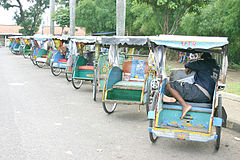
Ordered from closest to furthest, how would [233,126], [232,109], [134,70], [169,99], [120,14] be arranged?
[169,99]
[233,126]
[232,109]
[134,70]
[120,14]

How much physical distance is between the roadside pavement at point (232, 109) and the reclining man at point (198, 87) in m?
1.59

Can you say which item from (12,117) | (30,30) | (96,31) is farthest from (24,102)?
(30,30)

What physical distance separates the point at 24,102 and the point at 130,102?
328 centimetres

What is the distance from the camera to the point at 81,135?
5.93m

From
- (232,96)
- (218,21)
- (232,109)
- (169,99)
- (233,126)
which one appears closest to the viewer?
(169,99)

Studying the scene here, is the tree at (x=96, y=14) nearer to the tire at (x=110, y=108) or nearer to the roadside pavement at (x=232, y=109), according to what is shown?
the roadside pavement at (x=232, y=109)

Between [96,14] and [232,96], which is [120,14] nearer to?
[232,96]

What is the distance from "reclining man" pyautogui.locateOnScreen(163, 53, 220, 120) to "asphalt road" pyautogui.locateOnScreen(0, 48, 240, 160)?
0.84 metres

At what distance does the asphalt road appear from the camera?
5011 mm

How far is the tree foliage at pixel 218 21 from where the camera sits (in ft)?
58.1

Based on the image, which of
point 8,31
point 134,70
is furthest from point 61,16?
point 8,31

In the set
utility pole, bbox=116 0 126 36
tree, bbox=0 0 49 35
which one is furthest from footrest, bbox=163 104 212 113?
tree, bbox=0 0 49 35

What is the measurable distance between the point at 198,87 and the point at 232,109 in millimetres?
3018

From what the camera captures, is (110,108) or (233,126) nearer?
(233,126)
